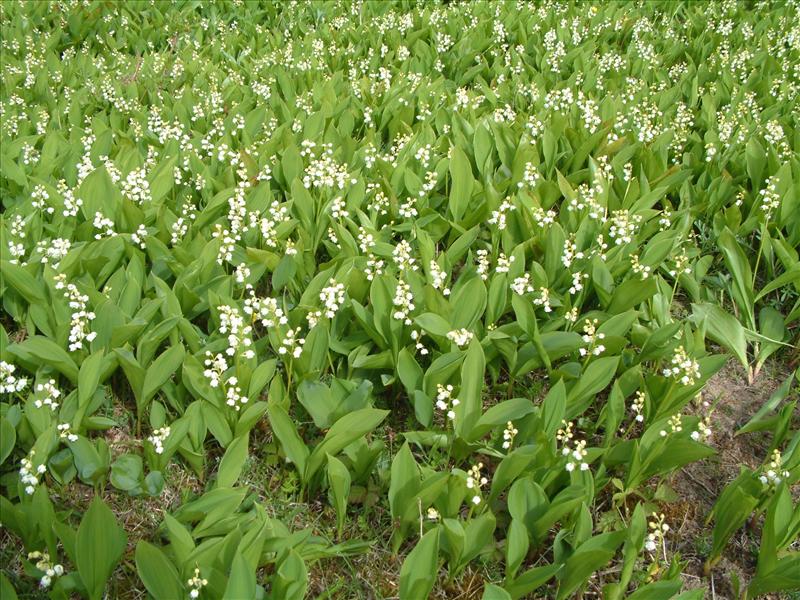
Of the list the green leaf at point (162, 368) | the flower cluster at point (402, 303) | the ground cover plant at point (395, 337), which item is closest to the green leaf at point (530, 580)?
the ground cover plant at point (395, 337)

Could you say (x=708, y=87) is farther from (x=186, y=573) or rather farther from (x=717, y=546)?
(x=186, y=573)

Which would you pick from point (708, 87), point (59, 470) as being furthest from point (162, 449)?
point (708, 87)

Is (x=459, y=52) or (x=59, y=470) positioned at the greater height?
(x=459, y=52)

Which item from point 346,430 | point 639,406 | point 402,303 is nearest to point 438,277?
point 402,303

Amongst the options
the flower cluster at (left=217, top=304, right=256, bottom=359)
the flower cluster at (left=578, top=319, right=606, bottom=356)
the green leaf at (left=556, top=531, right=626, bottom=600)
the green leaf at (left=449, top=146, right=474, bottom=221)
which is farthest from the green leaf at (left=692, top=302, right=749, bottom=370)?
the flower cluster at (left=217, top=304, right=256, bottom=359)

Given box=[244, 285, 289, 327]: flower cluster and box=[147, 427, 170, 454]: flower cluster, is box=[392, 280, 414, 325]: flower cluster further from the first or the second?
box=[147, 427, 170, 454]: flower cluster

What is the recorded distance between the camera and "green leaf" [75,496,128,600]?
2170 millimetres

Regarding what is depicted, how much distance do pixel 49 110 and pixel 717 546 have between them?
15.1ft

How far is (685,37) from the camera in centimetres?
626

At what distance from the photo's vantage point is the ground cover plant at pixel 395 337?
2.43 meters

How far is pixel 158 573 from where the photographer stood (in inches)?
82.7

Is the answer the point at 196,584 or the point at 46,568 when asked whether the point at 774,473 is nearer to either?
the point at 196,584

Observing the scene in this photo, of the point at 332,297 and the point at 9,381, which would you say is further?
the point at 332,297

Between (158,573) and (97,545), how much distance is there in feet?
0.78
